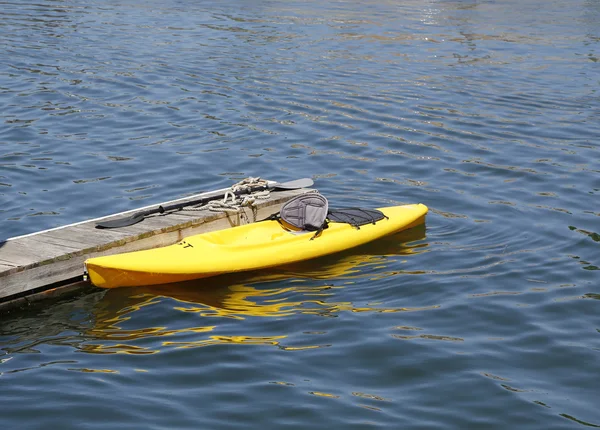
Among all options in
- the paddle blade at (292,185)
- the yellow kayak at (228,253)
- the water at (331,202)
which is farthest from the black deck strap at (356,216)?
the paddle blade at (292,185)

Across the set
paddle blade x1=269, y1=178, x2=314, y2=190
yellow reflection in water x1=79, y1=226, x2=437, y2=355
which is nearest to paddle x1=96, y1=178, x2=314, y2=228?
paddle blade x1=269, y1=178, x2=314, y2=190

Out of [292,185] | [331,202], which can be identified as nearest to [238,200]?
[292,185]

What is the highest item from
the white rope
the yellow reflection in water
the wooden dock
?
the white rope

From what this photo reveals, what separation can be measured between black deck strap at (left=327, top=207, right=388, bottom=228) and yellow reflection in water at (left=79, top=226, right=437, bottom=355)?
377mm

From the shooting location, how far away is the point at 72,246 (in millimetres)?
9078

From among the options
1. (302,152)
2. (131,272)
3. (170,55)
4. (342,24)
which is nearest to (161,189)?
(302,152)

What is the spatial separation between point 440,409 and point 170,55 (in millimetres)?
16265

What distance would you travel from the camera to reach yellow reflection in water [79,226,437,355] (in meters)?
8.03

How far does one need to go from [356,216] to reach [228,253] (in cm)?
185

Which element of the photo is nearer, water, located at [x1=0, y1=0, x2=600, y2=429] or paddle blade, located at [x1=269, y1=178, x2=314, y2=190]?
water, located at [x1=0, y1=0, x2=600, y2=429]

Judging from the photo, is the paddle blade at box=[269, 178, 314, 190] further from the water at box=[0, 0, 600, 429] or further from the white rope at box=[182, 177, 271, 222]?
the water at box=[0, 0, 600, 429]

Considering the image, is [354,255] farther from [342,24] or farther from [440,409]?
[342,24]

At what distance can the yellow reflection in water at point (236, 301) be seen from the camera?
803 cm

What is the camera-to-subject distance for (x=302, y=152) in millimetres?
14602
